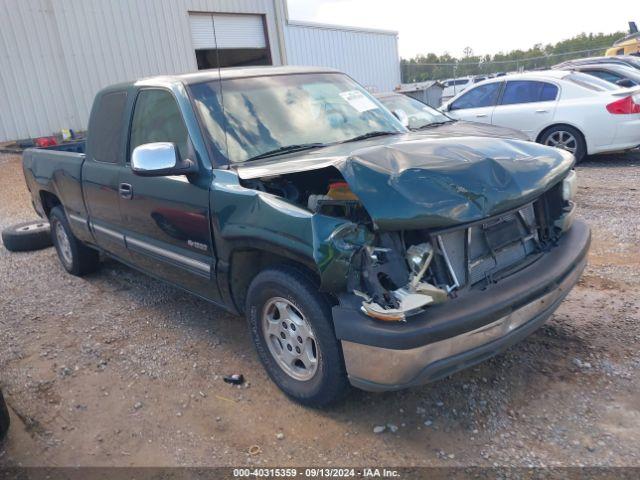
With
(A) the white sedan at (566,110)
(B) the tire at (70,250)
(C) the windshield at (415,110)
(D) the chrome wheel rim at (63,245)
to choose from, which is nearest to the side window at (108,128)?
(B) the tire at (70,250)

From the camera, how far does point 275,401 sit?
126 inches

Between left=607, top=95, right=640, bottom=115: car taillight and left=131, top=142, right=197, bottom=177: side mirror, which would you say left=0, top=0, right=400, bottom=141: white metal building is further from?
left=131, top=142, right=197, bottom=177: side mirror

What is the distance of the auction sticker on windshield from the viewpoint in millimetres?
4160

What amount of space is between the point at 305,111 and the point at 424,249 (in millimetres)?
1726

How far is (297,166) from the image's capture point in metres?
2.98

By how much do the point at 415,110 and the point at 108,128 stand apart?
180 inches

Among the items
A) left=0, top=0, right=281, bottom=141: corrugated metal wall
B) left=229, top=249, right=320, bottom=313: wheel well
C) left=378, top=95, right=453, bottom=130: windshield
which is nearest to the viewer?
left=229, top=249, right=320, bottom=313: wheel well

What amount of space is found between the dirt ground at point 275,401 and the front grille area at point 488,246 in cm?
75

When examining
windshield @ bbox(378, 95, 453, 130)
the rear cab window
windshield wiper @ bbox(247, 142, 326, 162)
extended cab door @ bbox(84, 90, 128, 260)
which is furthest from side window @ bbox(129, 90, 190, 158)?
the rear cab window

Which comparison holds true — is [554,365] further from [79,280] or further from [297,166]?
[79,280]

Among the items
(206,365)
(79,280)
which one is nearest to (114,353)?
(206,365)

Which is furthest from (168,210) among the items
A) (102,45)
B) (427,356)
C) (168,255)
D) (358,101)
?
(102,45)

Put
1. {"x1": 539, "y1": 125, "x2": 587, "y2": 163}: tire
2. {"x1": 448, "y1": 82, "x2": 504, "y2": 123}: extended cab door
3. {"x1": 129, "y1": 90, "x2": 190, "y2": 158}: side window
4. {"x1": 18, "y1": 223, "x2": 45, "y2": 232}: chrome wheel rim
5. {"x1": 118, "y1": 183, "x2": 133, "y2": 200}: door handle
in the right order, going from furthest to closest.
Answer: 1. {"x1": 448, "y1": 82, "x2": 504, "y2": 123}: extended cab door
2. {"x1": 539, "y1": 125, "x2": 587, "y2": 163}: tire
3. {"x1": 18, "y1": 223, "x2": 45, "y2": 232}: chrome wheel rim
4. {"x1": 118, "y1": 183, "x2": 133, "y2": 200}: door handle
5. {"x1": 129, "y1": 90, "x2": 190, "y2": 158}: side window

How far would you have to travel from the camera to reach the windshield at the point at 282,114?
3.50 meters
